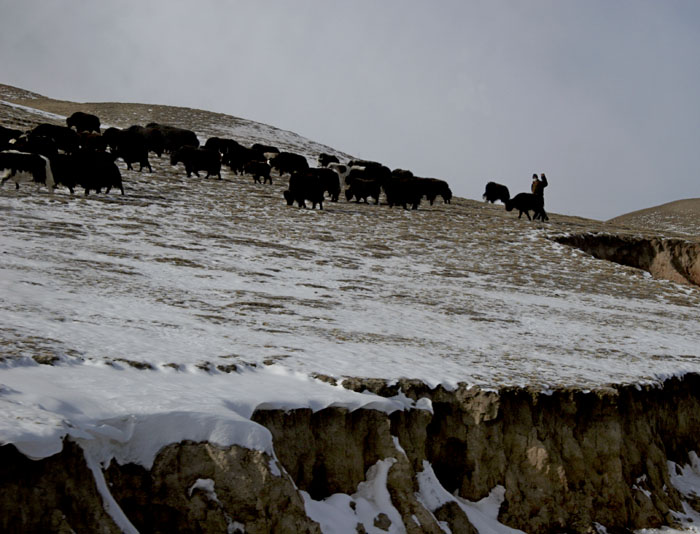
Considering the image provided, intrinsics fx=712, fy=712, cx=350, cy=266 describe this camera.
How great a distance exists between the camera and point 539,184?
89.1 ft

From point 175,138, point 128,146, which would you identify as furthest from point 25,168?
point 175,138

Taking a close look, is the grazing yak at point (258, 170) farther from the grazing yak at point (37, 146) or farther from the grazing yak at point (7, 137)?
the grazing yak at point (7, 137)

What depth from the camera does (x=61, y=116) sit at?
3916cm

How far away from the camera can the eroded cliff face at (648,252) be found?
23.6 meters

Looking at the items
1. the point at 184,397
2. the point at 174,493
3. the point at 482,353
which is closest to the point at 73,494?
the point at 174,493

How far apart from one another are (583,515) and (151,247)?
1023cm

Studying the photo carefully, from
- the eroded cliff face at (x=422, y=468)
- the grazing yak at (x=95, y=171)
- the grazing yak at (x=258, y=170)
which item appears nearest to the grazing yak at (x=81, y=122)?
the grazing yak at (x=258, y=170)

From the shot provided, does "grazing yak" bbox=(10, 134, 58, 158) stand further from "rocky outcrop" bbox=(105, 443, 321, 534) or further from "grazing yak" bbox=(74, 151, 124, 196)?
"rocky outcrop" bbox=(105, 443, 321, 534)

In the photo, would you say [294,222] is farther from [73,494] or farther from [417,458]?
[73,494]

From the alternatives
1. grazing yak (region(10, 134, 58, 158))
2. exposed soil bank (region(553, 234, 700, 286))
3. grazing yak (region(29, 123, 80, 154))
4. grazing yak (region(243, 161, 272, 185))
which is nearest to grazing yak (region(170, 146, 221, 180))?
grazing yak (region(243, 161, 272, 185))

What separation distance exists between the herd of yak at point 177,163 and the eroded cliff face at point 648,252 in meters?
3.86

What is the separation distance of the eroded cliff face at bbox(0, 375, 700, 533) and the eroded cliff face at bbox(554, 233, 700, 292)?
14.1 metres

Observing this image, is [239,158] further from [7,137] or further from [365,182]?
[7,137]

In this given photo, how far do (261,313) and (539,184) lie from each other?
19.1 metres
